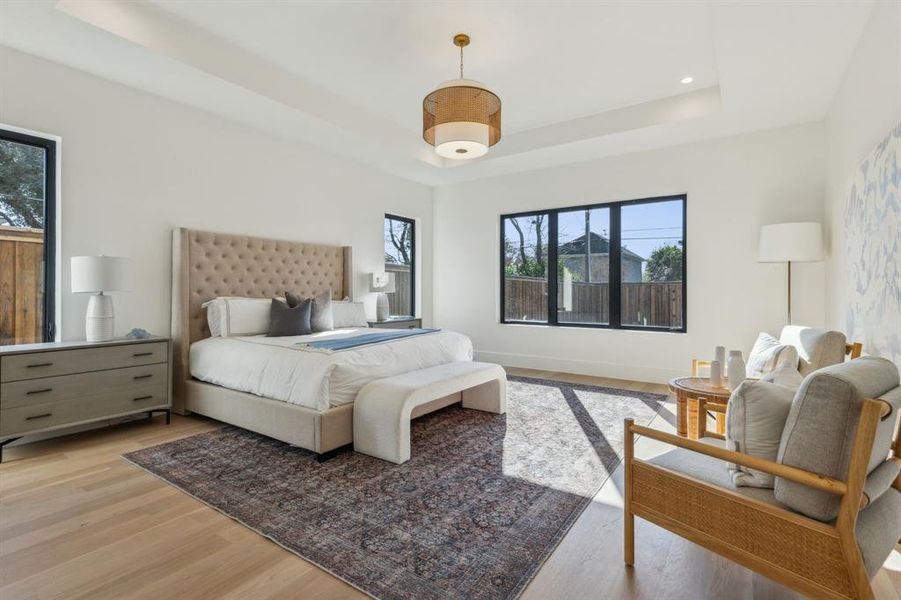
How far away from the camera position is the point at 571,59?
3.63 m

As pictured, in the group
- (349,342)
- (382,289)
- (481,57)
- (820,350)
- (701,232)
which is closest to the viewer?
(820,350)

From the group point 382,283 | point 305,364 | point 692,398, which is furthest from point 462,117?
point 382,283

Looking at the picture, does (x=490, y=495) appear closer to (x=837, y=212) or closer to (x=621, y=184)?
(x=837, y=212)

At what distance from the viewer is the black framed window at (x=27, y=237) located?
317 centimetres

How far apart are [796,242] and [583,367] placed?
8.40 feet

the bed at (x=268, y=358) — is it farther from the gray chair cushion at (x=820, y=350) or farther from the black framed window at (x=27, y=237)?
the gray chair cushion at (x=820, y=350)

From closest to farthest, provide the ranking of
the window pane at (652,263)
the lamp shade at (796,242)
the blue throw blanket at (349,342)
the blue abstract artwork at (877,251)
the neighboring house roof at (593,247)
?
the blue abstract artwork at (877,251), the blue throw blanket at (349,342), the lamp shade at (796,242), the window pane at (652,263), the neighboring house roof at (593,247)

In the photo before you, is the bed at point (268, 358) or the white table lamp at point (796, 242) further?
the white table lamp at point (796, 242)

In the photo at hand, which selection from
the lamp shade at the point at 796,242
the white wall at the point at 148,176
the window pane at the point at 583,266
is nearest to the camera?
the white wall at the point at 148,176

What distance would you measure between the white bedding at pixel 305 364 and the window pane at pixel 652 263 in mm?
2554

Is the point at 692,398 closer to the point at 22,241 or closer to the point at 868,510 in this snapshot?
the point at 868,510

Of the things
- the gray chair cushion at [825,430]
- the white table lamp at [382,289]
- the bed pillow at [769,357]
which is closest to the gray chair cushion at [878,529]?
the gray chair cushion at [825,430]

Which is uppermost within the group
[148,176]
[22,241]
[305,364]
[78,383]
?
[148,176]

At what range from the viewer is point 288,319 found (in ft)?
13.4
